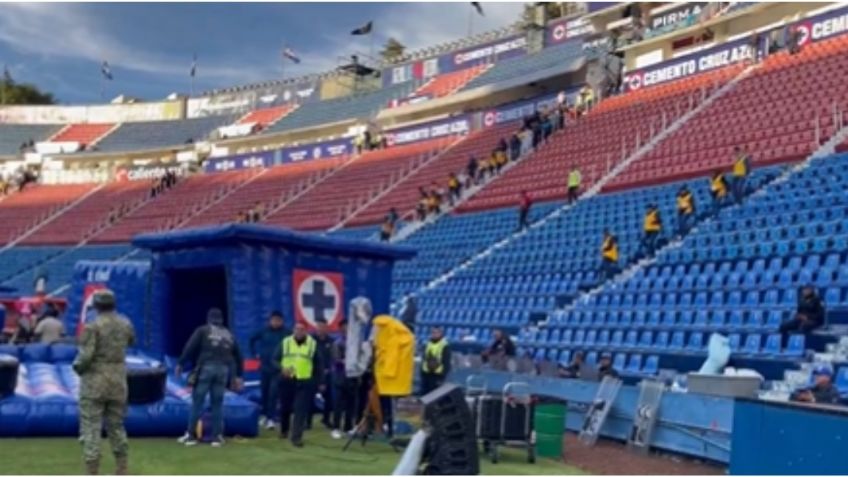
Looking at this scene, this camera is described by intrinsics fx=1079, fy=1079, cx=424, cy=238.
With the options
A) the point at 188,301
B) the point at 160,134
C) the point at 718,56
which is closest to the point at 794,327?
the point at 188,301

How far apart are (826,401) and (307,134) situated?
3881 centimetres

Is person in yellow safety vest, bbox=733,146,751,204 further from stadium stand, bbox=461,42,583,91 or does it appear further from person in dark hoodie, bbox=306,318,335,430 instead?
stadium stand, bbox=461,42,583,91

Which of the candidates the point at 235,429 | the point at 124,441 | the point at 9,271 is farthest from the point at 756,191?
the point at 9,271

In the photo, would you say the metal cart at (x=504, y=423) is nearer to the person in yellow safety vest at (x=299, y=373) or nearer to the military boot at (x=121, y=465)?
the person in yellow safety vest at (x=299, y=373)

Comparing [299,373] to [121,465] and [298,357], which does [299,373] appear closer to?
[298,357]

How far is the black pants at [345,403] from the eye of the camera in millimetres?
11773

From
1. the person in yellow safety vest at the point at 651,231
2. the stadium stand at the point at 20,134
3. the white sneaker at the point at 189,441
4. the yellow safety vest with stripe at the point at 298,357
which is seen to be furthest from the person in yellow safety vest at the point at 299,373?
the stadium stand at the point at 20,134

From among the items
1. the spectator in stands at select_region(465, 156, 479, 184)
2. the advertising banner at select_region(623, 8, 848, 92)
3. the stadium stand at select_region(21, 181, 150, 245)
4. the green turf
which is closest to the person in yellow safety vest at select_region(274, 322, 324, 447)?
the green turf

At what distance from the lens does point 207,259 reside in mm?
13469

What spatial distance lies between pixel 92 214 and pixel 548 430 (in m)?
38.2

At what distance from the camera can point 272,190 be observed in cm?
4050

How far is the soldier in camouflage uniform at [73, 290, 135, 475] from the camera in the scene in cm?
756

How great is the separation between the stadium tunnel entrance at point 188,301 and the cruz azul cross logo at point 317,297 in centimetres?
137

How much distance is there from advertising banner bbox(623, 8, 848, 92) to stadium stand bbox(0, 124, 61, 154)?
3570 cm
